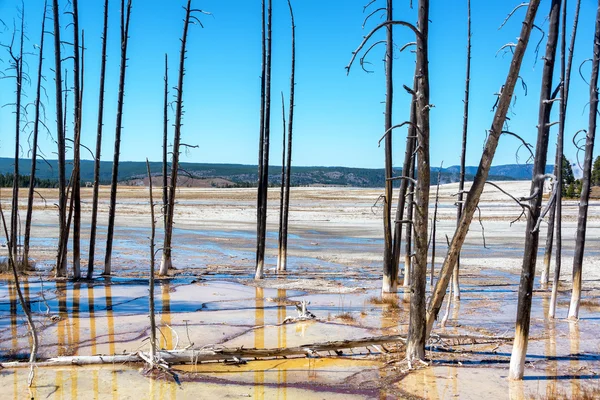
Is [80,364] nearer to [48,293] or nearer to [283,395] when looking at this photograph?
[283,395]

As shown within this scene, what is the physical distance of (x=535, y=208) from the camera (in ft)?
23.5

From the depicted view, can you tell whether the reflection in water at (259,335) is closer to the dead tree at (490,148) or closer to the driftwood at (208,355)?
the driftwood at (208,355)

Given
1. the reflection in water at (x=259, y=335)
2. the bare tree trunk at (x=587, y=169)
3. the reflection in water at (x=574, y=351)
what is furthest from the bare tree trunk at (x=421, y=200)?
the bare tree trunk at (x=587, y=169)

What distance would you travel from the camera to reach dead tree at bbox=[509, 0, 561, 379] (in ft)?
23.6

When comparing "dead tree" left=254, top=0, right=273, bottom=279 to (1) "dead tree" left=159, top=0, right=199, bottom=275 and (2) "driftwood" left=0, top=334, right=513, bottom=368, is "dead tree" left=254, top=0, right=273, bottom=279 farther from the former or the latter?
(2) "driftwood" left=0, top=334, right=513, bottom=368

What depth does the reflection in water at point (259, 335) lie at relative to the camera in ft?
23.2

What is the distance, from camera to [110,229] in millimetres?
16438

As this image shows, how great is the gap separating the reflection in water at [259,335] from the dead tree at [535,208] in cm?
295

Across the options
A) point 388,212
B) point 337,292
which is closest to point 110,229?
point 337,292

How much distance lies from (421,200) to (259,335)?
12.0ft

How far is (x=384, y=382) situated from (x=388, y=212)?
20.8 feet

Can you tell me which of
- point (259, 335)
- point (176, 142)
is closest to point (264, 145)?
point (176, 142)

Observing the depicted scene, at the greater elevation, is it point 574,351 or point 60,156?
point 60,156

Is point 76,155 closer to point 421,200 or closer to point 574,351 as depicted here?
point 421,200
